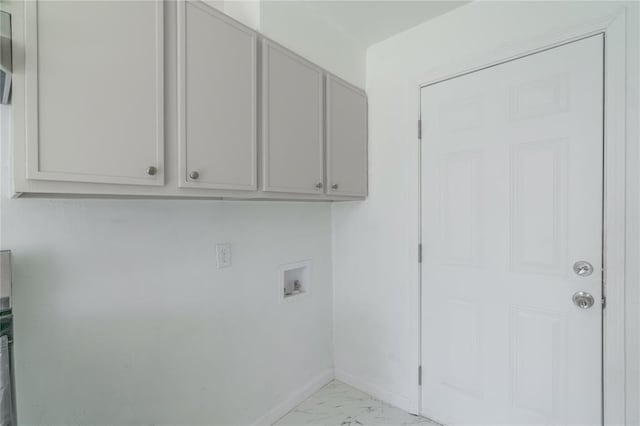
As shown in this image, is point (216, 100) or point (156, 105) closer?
point (156, 105)

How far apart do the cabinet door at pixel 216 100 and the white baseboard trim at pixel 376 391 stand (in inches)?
67.6

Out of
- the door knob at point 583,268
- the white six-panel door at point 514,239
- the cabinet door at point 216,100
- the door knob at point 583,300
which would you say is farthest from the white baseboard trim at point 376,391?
the cabinet door at point 216,100

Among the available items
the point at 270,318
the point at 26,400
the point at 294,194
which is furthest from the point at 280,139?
the point at 26,400

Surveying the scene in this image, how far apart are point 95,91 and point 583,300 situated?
212 centimetres

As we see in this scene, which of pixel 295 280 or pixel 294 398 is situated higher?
pixel 295 280

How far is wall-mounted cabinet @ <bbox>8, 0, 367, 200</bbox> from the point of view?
82 cm

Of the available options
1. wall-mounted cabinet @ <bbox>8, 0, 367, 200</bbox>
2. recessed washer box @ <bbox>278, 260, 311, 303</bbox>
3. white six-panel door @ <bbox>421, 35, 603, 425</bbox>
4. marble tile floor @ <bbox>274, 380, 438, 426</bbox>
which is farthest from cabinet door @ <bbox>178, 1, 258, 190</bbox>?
marble tile floor @ <bbox>274, 380, 438, 426</bbox>

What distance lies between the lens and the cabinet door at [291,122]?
1.42 meters

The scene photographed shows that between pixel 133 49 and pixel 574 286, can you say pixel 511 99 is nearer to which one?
pixel 574 286

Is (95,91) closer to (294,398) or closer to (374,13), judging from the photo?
(374,13)

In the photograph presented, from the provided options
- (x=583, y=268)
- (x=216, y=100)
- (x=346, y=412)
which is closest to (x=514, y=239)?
(x=583, y=268)

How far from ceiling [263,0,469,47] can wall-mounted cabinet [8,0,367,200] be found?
471 millimetres

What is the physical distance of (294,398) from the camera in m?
1.98

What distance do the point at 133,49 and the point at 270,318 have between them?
1.51 m
